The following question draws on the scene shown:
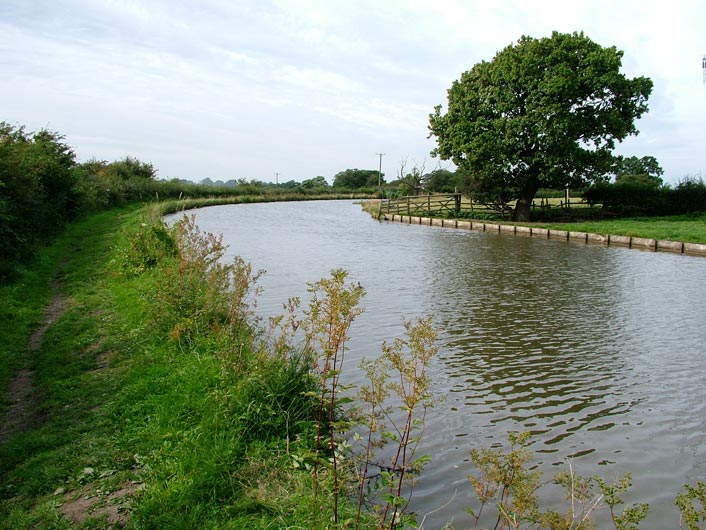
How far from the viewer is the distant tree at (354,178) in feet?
349

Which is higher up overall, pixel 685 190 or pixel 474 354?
pixel 685 190

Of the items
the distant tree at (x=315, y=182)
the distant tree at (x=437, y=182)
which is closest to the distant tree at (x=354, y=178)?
the distant tree at (x=315, y=182)

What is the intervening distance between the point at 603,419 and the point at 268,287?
835 centimetres

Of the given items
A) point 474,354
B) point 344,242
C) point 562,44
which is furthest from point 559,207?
point 474,354

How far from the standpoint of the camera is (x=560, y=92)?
28094 mm

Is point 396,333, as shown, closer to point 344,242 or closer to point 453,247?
point 453,247

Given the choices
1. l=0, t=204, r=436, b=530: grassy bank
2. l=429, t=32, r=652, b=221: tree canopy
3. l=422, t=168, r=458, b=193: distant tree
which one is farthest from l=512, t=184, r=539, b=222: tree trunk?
l=0, t=204, r=436, b=530: grassy bank

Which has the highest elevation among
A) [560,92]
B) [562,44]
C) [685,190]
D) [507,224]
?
[562,44]

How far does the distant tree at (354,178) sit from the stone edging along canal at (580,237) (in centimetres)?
7097

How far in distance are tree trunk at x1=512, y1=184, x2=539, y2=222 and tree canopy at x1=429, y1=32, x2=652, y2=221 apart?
2.3 inches

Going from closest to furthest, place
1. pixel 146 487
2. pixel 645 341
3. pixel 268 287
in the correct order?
pixel 146 487, pixel 645 341, pixel 268 287

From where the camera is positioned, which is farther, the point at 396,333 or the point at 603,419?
the point at 396,333

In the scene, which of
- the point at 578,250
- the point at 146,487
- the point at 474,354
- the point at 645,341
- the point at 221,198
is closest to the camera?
the point at 146,487

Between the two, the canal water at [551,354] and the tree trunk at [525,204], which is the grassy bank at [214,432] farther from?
the tree trunk at [525,204]
